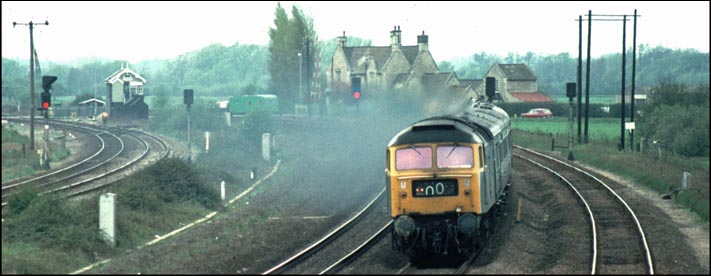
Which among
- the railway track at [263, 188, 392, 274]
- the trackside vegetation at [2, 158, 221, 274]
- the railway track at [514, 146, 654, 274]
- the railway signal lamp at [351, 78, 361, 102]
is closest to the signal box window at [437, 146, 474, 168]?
the railway track at [263, 188, 392, 274]

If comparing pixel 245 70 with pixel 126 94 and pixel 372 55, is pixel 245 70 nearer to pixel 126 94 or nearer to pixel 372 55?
pixel 372 55

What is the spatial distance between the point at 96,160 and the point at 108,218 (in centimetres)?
2358

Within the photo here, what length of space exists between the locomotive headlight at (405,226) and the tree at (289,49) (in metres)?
72.6

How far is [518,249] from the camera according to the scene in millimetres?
22016

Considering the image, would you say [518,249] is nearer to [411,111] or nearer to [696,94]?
[411,111]

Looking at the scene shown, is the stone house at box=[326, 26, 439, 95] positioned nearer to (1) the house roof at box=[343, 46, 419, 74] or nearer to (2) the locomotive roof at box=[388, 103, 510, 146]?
(1) the house roof at box=[343, 46, 419, 74]

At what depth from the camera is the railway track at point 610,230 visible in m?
19.9

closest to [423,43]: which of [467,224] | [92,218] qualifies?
[92,218]

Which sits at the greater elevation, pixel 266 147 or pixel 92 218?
pixel 266 147

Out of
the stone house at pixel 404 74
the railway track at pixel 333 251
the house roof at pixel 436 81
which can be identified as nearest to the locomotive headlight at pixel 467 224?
the railway track at pixel 333 251

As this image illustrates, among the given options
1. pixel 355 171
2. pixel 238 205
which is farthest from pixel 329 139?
pixel 238 205

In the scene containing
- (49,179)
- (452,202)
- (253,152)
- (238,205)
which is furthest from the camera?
(253,152)

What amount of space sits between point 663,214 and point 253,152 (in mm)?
25920

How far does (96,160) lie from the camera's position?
4484 cm
